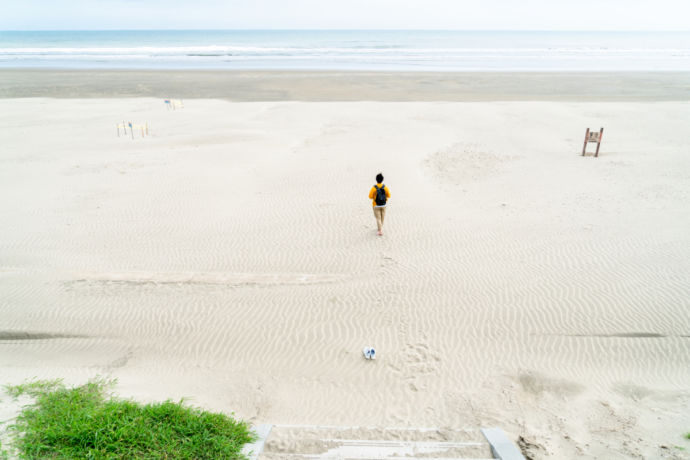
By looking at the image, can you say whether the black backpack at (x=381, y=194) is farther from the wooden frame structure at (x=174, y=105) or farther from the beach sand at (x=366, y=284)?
the wooden frame structure at (x=174, y=105)

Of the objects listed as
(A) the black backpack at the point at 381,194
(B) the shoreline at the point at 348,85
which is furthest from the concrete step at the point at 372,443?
(B) the shoreline at the point at 348,85

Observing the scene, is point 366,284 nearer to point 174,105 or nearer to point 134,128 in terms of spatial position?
point 134,128

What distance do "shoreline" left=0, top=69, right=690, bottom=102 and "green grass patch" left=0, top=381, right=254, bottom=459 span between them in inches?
1165

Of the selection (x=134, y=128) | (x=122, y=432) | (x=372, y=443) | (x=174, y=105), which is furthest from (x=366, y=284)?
(x=174, y=105)

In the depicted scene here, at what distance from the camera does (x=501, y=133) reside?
21859 millimetres

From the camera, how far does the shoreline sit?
33.6 m

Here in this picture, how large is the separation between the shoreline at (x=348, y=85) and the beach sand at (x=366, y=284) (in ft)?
55.7

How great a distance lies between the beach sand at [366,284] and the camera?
617cm

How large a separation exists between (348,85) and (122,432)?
3863cm

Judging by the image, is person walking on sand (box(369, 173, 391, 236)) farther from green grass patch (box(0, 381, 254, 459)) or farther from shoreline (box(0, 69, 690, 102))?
shoreline (box(0, 69, 690, 102))

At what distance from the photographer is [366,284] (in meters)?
9.23

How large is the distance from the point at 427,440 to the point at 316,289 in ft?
14.7

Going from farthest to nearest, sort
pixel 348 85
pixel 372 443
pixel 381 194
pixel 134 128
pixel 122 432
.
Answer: pixel 348 85
pixel 134 128
pixel 381 194
pixel 372 443
pixel 122 432

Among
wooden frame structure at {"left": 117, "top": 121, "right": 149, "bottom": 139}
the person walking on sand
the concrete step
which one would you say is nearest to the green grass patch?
the concrete step
